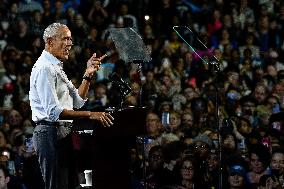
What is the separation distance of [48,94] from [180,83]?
6337mm

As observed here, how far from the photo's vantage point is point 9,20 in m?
12.8

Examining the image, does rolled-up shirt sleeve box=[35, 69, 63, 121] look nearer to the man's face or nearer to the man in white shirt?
the man in white shirt

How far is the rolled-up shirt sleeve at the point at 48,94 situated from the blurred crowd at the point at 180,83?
1.57 m

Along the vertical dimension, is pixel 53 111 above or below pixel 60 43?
below

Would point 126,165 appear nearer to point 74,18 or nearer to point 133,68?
point 133,68

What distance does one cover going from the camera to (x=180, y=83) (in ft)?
36.8

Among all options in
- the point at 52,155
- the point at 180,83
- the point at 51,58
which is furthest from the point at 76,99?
the point at 180,83

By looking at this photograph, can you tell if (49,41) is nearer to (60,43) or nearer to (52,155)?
(60,43)

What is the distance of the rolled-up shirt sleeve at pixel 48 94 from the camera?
4988 mm

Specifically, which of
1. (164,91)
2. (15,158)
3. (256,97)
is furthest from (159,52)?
(15,158)

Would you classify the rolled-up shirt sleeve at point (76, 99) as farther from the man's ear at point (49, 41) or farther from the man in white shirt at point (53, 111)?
the man's ear at point (49, 41)

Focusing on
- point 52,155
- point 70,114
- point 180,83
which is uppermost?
point 180,83

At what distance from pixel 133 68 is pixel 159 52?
0.71m

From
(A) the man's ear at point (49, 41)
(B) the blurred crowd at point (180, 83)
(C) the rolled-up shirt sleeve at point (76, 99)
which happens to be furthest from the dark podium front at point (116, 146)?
(B) the blurred crowd at point (180, 83)
